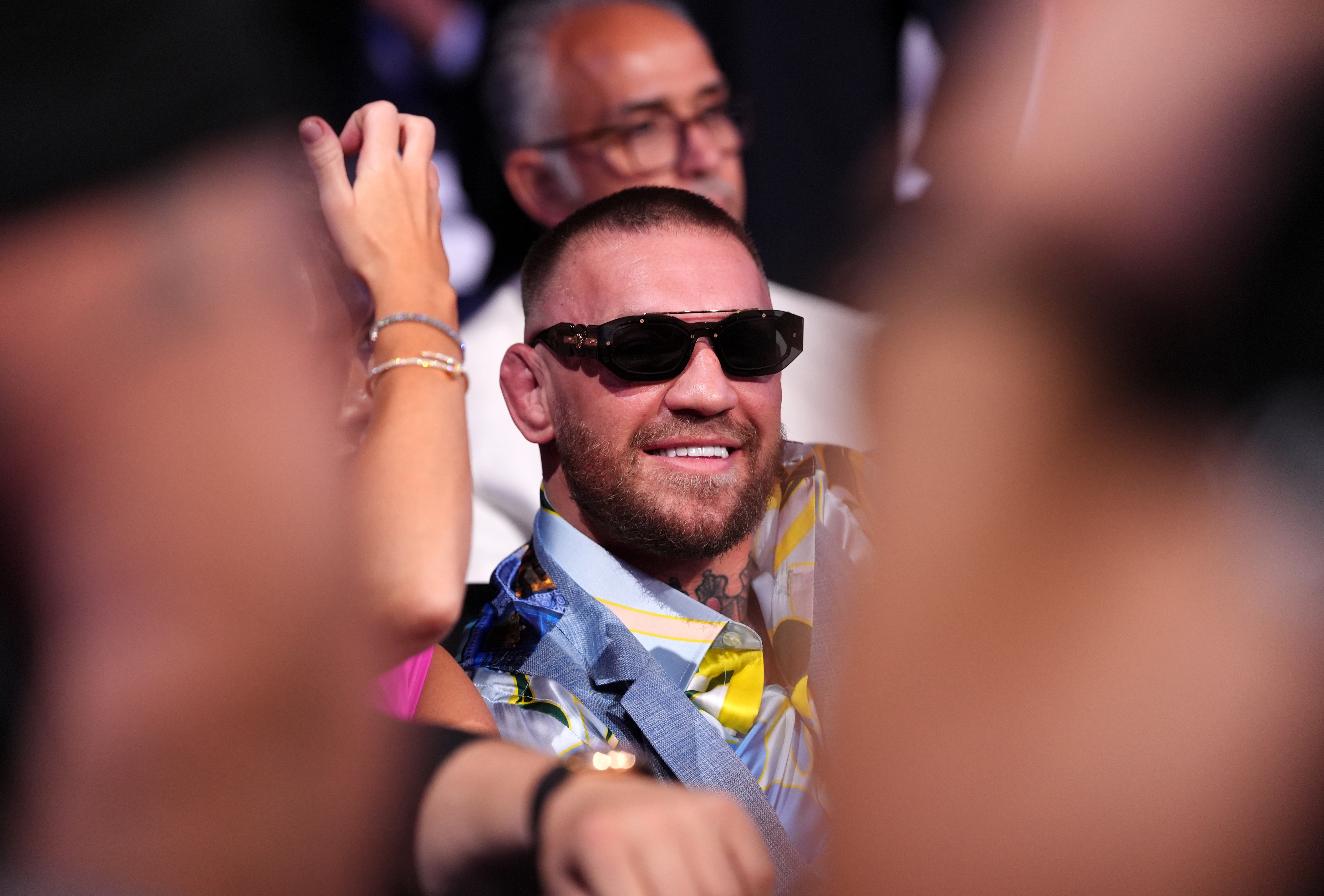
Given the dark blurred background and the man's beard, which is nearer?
the man's beard

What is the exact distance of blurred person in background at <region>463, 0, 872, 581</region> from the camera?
6.70 feet

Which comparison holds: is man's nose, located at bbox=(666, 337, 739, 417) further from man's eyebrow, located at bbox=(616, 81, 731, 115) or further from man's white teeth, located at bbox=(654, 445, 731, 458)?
man's eyebrow, located at bbox=(616, 81, 731, 115)

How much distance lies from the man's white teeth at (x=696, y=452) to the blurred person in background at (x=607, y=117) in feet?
2.40

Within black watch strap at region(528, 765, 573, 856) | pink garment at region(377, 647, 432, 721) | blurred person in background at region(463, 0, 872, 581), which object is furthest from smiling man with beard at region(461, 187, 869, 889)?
blurred person in background at region(463, 0, 872, 581)

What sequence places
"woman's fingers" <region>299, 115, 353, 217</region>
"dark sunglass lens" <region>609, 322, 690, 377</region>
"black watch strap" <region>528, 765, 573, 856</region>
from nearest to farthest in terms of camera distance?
"black watch strap" <region>528, 765, 573, 856</region> < "woman's fingers" <region>299, 115, 353, 217</region> < "dark sunglass lens" <region>609, 322, 690, 377</region>

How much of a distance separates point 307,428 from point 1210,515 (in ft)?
1.70

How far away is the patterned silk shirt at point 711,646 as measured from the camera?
1.10 metres

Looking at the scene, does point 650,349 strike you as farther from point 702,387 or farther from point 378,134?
point 378,134

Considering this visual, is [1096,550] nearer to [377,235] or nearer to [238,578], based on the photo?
[238,578]

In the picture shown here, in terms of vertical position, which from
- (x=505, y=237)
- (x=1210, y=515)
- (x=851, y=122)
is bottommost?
(x=505, y=237)

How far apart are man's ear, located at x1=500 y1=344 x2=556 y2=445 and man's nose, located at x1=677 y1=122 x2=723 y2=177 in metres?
0.82

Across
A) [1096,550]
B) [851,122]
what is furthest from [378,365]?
[851,122]

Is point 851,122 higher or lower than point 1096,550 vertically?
lower

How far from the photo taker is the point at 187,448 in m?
0.55
